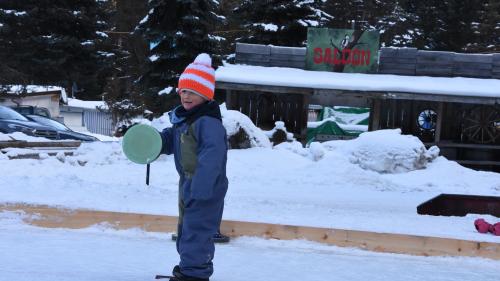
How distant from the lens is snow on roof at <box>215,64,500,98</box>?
13828 mm

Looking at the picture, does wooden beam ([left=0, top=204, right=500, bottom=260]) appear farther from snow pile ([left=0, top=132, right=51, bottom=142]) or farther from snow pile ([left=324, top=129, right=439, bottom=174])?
snow pile ([left=0, top=132, right=51, bottom=142])

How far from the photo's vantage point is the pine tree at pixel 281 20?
25.9 metres

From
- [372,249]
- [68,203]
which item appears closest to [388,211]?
[372,249]

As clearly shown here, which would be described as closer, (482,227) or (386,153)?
(482,227)

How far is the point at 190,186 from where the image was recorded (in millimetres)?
3318

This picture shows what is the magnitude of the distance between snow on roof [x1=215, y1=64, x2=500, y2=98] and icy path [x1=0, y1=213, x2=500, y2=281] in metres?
9.17

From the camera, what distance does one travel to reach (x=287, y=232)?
17.0 feet

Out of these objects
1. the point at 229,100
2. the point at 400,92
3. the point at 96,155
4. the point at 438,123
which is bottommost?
the point at 96,155

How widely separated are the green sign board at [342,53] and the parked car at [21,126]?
7262mm

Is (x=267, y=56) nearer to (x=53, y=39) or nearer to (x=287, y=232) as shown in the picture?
(x=287, y=232)

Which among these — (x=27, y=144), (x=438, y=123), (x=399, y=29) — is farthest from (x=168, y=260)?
(x=399, y=29)

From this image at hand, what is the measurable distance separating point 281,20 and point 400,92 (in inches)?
523

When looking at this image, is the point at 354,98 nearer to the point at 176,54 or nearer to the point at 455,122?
the point at 455,122

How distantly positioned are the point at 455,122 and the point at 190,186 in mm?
13853
